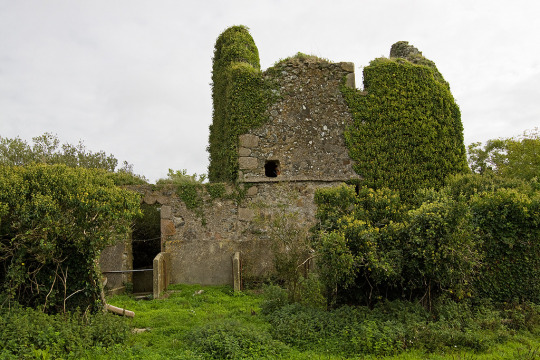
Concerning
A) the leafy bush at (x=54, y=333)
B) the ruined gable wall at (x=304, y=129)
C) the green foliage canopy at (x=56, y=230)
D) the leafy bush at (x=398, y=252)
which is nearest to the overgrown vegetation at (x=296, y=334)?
the leafy bush at (x=54, y=333)

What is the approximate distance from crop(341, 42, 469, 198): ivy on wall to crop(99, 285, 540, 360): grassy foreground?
17.4 feet

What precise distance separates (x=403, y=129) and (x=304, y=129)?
2.90 meters

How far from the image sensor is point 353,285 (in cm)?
927

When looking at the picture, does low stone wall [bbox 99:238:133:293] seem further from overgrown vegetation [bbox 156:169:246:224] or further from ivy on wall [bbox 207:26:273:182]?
ivy on wall [bbox 207:26:273:182]

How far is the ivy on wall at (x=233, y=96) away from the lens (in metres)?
13.7

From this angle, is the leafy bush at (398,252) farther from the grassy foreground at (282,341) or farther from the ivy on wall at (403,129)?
the ivy on wall at (403,129)

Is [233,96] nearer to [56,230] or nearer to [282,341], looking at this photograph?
[56,230]

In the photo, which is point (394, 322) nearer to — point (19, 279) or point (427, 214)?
point (427, 214)

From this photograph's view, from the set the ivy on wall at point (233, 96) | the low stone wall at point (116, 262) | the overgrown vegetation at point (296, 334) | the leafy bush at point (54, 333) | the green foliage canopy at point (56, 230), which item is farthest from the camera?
the ivy on wall at point (233, 96)

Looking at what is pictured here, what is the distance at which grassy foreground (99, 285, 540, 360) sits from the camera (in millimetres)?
7195

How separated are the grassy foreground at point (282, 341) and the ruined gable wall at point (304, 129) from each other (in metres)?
5.31

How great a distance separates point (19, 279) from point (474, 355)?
7667 millimetres

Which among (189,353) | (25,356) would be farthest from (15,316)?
(189,353)

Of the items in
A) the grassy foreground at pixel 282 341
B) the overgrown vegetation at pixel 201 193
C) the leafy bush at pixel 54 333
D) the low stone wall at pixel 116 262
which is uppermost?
A: the overgrown vegetation at pixel 201 193
